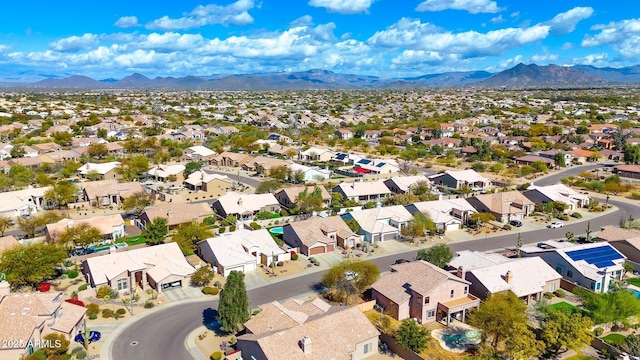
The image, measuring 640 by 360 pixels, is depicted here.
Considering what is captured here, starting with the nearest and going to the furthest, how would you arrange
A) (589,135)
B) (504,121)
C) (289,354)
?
(289,354) → (589,135) → (504,121)

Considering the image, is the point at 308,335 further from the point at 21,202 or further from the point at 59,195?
the point at 21,202

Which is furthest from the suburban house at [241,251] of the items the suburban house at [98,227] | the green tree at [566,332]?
the green tree at [566,332]

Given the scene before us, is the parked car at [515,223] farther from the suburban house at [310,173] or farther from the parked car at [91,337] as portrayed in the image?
the parked car at [91,337]

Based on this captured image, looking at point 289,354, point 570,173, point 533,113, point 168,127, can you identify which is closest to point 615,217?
point 570,173

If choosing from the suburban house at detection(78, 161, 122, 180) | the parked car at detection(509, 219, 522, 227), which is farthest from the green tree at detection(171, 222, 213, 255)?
the suburban house at detection(78, 161, 122, 180)

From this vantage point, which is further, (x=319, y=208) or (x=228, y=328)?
(x=319, y=208)

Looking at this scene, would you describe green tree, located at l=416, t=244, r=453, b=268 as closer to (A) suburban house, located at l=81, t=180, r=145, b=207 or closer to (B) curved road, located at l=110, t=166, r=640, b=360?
(B) curved road, located at l=110, t=166, r=640, b=360

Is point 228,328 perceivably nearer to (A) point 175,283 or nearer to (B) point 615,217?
(A) point 175,283
